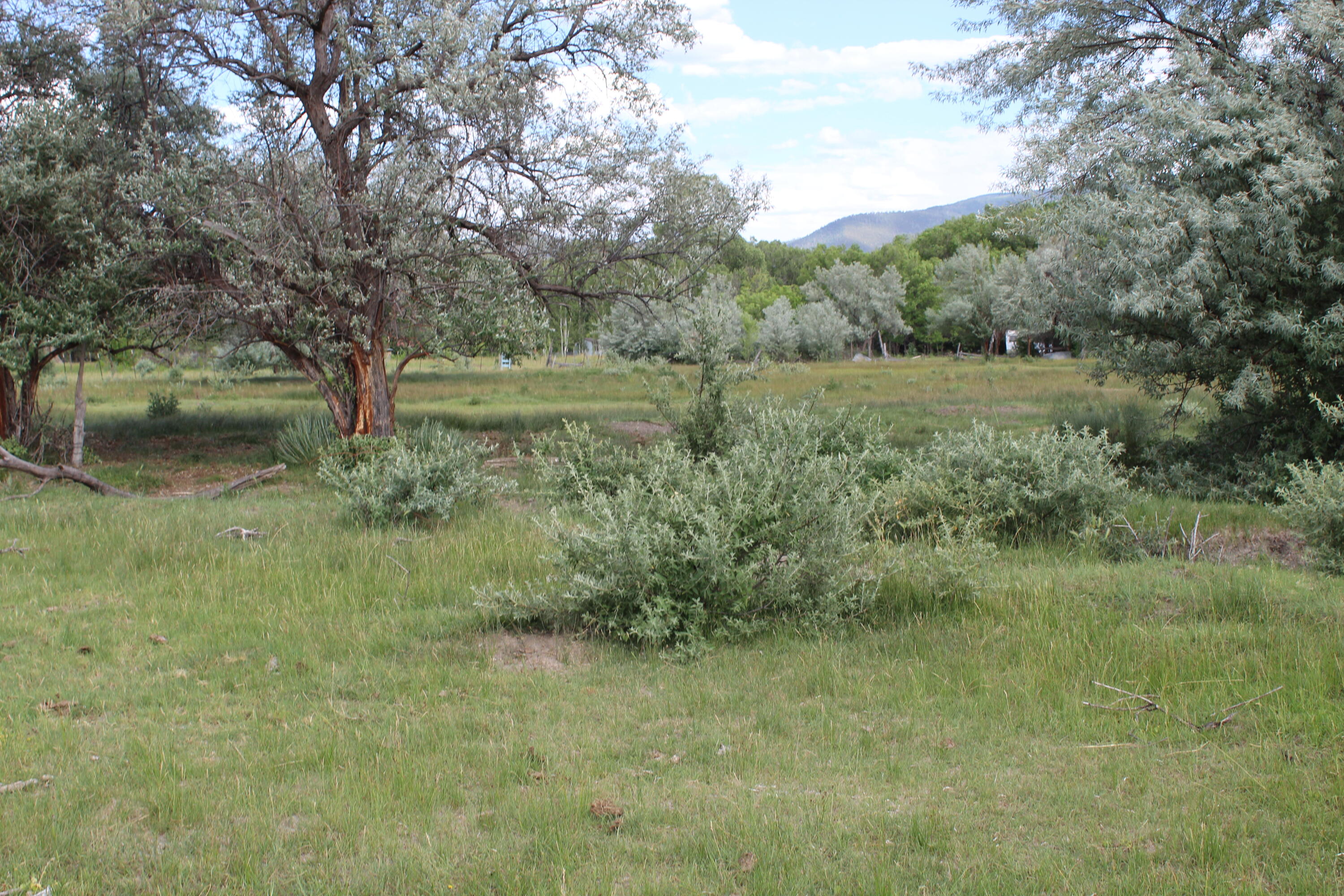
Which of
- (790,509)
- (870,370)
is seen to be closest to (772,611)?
(790,509)

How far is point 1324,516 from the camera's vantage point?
717 cm

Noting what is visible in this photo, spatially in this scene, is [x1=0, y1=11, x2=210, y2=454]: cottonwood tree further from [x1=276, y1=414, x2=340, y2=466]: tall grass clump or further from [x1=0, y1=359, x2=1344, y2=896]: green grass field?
[x1=0, y1=359, x2=1344, y2=896]: green grass field

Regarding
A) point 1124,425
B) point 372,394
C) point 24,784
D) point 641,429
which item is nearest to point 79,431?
point 372,394

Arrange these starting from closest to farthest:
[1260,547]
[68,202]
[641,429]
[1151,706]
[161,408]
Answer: [1151,706] < [1260,547] < [68,202] < [641,429] < [161,408]

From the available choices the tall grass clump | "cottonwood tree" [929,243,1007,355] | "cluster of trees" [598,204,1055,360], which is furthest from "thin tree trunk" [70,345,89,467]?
"cottonwood tree" [929,243,1007,355]

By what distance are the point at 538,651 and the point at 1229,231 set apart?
10.1 metres

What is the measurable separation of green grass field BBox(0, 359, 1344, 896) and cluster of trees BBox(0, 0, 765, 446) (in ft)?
22.5

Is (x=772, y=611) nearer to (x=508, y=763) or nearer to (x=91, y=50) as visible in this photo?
(x=508, y=763)

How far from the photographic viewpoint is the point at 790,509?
6504 millimetres

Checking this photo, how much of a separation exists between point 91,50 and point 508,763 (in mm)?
16463

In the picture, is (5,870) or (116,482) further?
(116,482)

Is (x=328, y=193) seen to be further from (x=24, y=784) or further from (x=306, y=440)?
(x=24, y=784)

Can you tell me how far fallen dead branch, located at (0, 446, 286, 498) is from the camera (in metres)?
11.3

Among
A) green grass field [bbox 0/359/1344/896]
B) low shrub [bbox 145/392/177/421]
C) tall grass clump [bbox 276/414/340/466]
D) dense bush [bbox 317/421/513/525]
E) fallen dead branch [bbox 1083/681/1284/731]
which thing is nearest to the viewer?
green grass field [bbox 0/359/1344/896]
